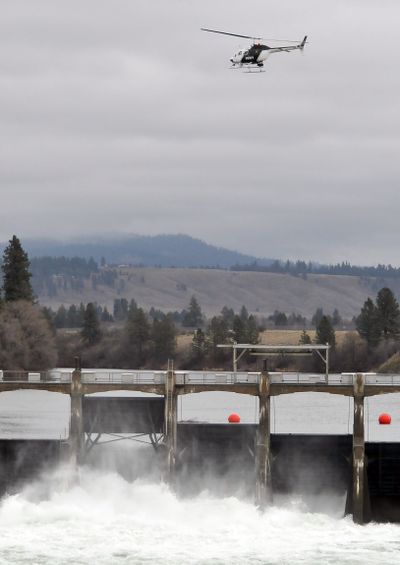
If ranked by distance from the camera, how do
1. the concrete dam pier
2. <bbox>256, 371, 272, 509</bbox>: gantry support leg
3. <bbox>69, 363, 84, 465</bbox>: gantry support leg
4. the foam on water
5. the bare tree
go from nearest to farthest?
the foam on water < <bbox>256, 371, 272, 509</bbox>: gantry support leg < the concrete dam pier < <bbox>69, 363, 84, 465</bbox>: gantry support leg < the bare tree

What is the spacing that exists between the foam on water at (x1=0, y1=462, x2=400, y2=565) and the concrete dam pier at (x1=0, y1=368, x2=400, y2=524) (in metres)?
1.66

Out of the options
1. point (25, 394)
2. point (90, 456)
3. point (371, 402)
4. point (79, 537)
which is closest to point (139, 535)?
point (79, 537)

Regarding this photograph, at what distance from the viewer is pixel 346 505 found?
261ft

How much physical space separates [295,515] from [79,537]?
45.3ft

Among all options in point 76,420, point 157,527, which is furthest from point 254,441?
point 76,420

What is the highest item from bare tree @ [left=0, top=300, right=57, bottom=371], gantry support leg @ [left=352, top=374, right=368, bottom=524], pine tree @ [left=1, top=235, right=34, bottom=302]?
pine tree @ [left=1, top=235, right=34, bottom=302]

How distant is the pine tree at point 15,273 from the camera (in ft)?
614

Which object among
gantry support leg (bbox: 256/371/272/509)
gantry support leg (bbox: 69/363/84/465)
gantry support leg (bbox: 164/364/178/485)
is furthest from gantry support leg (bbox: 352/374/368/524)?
gantry support leg (bbox: 69/363/84/465)

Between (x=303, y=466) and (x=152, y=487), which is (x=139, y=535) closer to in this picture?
(x=152, y=487)

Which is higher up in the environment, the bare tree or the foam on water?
the bare tree

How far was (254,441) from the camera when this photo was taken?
268 ft

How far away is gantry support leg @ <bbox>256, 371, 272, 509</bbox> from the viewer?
79000mm

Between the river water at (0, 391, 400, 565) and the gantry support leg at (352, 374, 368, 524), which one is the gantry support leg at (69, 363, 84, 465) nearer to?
the river water at (0, 391, 400, 565)

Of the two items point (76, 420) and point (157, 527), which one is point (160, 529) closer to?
point (157, 527)
